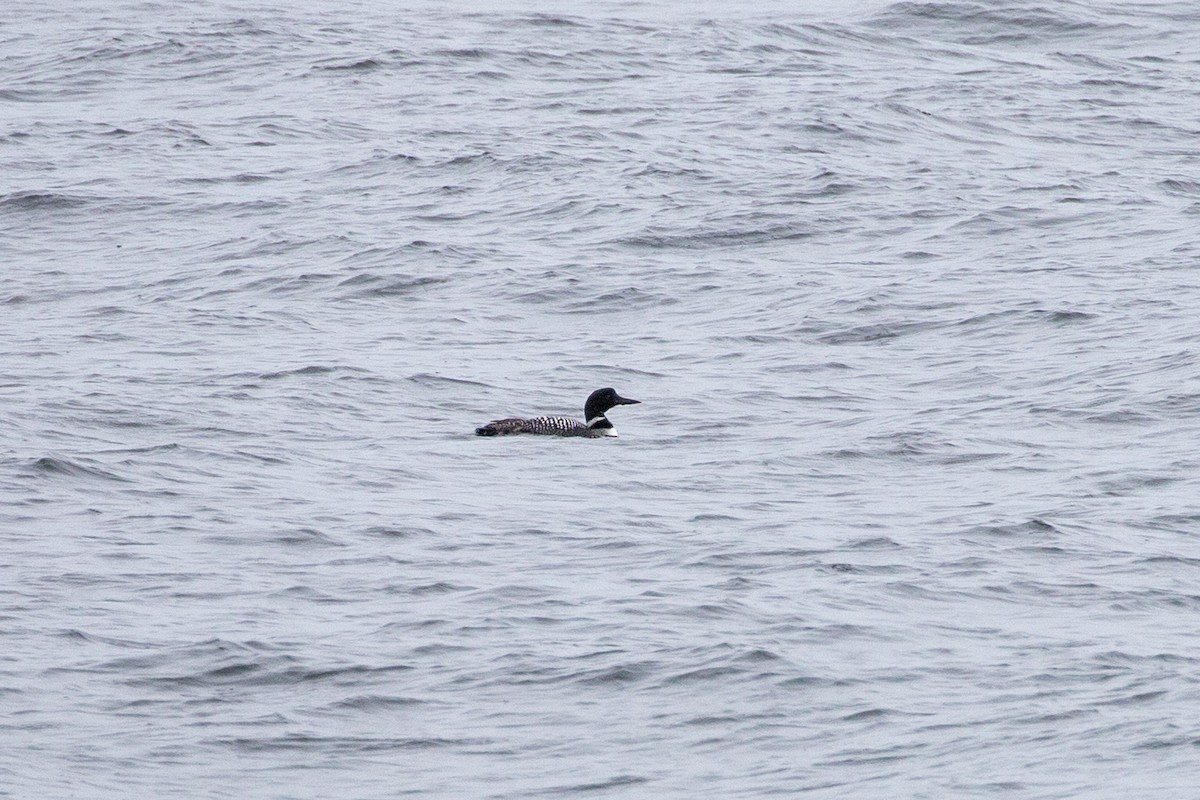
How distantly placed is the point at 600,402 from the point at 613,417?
2.78 ft

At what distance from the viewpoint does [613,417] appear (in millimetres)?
18469

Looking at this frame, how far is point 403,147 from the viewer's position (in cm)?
2922

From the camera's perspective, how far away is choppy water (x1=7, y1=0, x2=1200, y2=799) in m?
10.4

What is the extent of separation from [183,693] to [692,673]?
261 cm

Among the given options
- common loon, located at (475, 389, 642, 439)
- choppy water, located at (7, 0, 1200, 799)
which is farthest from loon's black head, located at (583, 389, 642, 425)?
choppy water, located at (7, 0, 1200, 799)

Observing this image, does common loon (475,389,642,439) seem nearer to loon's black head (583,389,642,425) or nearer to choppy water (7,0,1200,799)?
loon's black head (583,389,642,425)

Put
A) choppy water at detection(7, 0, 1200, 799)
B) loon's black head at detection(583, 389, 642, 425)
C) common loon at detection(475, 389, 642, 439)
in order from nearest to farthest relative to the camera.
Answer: choppy water at detection(7, 0, 1200, 799) < common loon at detection(475, 389, 642, 439) < loon's black head at detection(583, 389, 642, 425)

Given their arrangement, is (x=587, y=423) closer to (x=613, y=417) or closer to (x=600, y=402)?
(x=600, y=402)

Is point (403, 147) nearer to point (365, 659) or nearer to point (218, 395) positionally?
point (218, 395)

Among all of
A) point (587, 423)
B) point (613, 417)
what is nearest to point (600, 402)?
point (587, 423)

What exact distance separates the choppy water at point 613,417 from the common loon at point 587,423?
0.29m

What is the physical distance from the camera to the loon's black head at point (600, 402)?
17.6 meters

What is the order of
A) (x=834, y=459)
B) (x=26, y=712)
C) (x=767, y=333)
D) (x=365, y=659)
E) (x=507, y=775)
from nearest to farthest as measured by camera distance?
(x=507, y=775)
(x=26, y=712)
(x=365, y=659)
(x=834, y=459)
(x=767, y=333)

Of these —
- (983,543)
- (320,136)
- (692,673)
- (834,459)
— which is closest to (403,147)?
(320,136)
